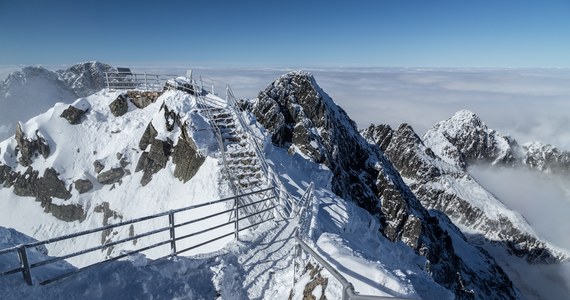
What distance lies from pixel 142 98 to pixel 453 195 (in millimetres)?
174204

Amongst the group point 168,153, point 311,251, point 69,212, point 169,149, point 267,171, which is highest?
point 311,251

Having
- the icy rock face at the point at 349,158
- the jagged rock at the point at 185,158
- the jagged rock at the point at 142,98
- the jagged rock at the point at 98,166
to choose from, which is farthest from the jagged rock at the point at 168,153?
the icy rock face at the point at 349,158

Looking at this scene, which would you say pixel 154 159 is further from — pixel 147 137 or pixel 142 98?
pixel 142 98

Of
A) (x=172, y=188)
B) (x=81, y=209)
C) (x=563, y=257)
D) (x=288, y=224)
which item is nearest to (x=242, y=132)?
(x=172, y=188)

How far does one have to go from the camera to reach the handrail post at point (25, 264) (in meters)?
5.44

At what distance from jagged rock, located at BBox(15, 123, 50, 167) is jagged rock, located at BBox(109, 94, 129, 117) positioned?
603 centimetres

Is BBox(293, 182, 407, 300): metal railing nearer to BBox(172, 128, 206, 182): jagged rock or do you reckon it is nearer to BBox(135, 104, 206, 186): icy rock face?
BBox(172, 128, 206, 182): jagged rock

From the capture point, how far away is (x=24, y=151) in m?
27.4

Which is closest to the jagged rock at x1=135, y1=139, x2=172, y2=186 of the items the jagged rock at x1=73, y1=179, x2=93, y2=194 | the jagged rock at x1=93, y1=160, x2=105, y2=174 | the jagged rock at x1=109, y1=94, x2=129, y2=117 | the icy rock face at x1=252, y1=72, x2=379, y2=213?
the jagged rock at x1=93, y1=160, x2=105, y2=174

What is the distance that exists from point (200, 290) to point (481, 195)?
200420 mm

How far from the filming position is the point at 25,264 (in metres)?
5.56

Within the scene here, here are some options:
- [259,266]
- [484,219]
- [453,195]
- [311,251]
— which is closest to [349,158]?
[259,266]

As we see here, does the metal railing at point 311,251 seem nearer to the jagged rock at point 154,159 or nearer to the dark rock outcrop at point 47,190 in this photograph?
the jagged rock at point 154,159

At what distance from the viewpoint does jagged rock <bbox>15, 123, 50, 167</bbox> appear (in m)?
27.0
